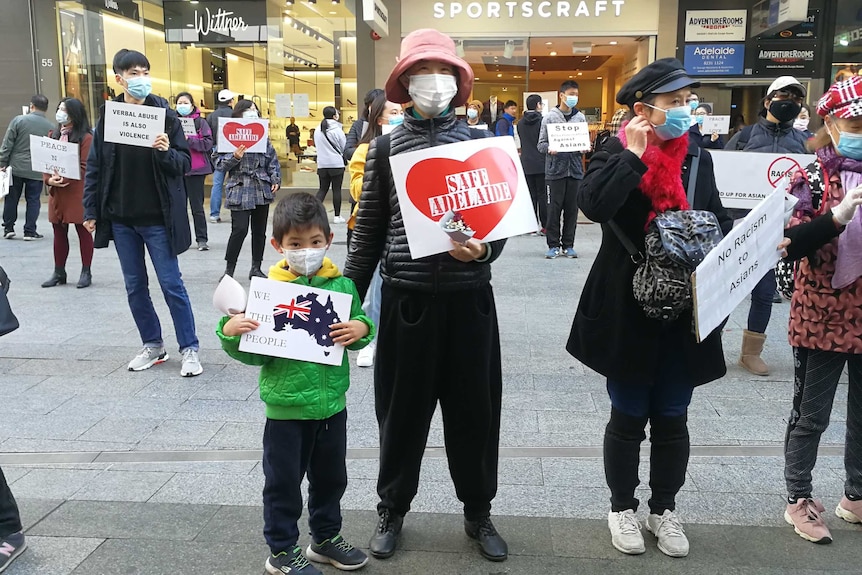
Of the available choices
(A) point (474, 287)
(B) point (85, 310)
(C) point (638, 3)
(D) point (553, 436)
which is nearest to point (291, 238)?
(A) point (474, 287)

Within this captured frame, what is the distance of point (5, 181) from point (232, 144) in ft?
12.8

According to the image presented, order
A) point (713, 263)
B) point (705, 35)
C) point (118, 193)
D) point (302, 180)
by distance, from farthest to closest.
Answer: point (302, 180) → point (705, 35) → point (118, 193) → point (713, 263)

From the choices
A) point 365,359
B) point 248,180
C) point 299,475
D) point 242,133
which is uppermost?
point 242,133

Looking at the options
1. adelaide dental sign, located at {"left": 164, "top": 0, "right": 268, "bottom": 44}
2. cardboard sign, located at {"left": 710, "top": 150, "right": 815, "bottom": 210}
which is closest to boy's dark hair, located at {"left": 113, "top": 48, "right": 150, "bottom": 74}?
cardboard sign, located at {"left": 710, "top": 150, "right": 815, "bottom": 210}

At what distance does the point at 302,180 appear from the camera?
17.4m

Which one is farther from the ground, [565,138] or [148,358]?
[565,138]

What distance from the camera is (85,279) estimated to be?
8492 mm

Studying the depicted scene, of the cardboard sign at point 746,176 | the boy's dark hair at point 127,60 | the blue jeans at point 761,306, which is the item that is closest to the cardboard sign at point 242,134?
the boy's dark hair at point 127,60

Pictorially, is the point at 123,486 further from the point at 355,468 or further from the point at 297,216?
the point at 297,216

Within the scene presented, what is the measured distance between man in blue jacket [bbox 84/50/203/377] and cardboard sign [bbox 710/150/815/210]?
4.08 metres

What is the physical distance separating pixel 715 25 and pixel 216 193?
10.1m

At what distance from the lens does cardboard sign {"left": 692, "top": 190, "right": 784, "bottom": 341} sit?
274cm

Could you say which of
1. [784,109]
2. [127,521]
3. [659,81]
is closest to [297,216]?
[659,81]

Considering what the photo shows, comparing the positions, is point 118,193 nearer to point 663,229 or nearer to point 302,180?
point 663,229
